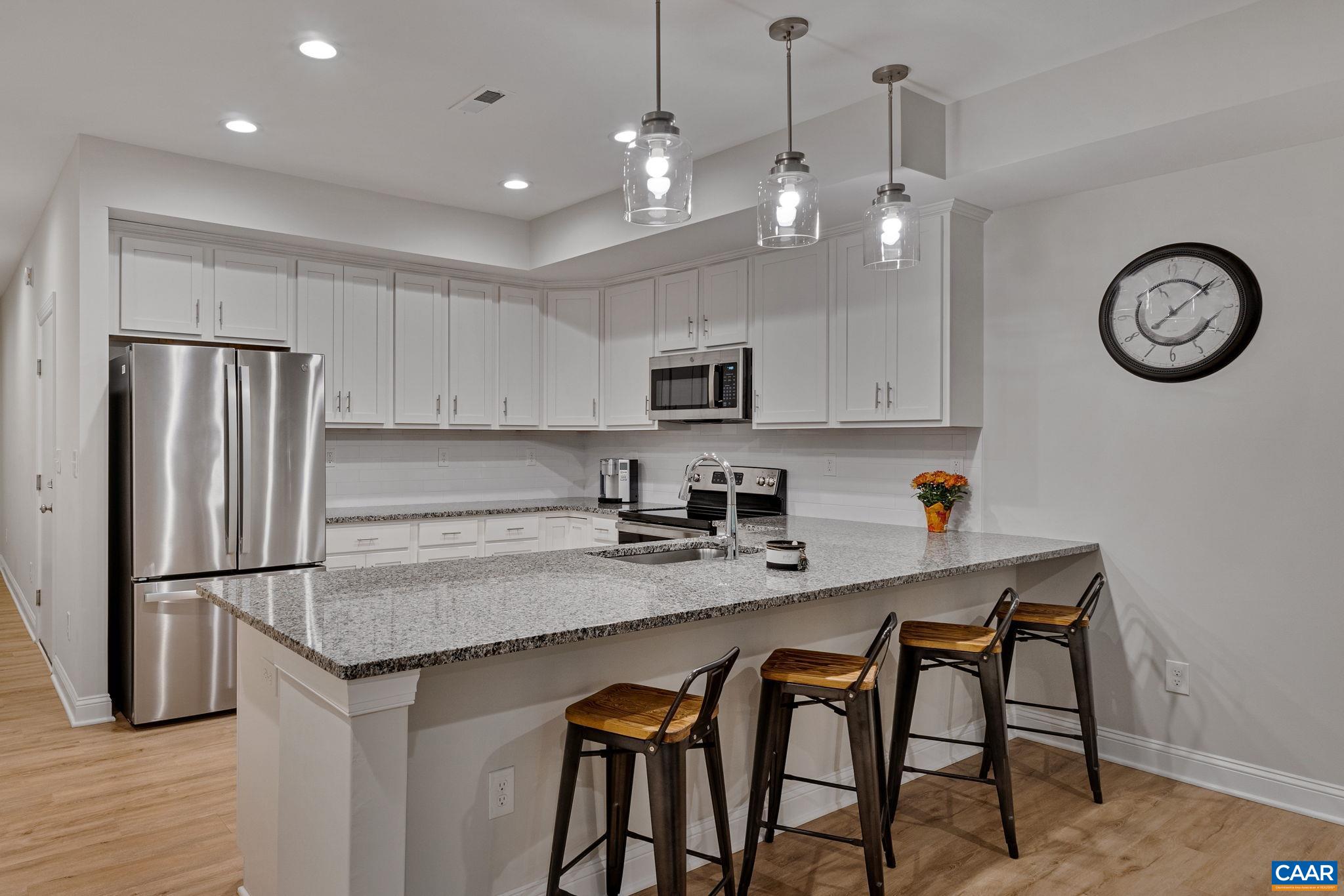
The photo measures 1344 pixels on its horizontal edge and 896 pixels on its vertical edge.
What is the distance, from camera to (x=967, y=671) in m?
2.66

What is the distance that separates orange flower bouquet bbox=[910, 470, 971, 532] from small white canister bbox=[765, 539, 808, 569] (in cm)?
129

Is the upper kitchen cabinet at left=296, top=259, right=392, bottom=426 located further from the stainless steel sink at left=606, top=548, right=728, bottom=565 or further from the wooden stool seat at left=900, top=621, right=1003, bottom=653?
the wooden stool seat at left=900, top=621, right=1003, bottom=653

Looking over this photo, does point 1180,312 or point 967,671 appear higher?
point 1180,312

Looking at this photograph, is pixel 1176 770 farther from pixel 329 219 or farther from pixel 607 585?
pixel 329 219

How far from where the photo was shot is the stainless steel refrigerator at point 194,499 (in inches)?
144

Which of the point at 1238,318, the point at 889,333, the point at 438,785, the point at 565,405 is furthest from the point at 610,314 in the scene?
the point at 438,785

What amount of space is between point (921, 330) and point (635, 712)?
92.8 inches

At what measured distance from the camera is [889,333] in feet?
12.3

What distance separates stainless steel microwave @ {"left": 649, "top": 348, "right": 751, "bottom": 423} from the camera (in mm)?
4418

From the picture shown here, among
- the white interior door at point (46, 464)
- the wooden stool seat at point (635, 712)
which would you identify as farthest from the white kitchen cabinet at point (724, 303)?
the white interior door at point (46, 464)

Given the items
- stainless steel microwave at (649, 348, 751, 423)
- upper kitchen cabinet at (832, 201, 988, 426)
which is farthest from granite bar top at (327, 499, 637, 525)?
upper kitchen cabinet at (832, 201, 988, 426)

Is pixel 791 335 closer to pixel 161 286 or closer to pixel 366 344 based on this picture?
pixel 366 344

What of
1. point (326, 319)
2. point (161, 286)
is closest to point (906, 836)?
point (326, 319)

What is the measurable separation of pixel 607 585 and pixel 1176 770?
2417mm
